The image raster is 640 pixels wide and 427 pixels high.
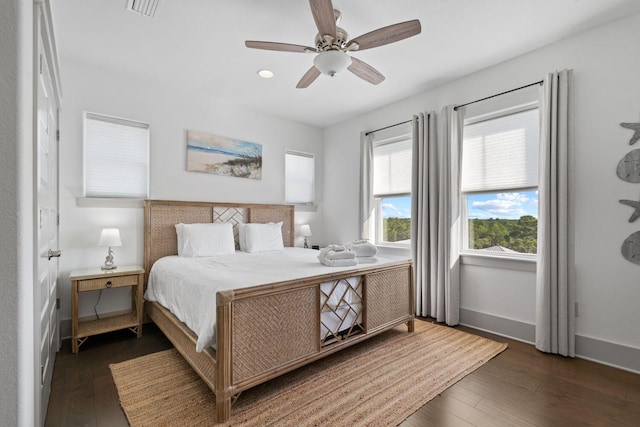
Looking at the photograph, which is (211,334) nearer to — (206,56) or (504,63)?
(206,56)

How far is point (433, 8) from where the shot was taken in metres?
2.27

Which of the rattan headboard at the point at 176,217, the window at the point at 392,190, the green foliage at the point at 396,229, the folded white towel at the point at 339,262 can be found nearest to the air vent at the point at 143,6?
the rattan headboard at the point at 176,217

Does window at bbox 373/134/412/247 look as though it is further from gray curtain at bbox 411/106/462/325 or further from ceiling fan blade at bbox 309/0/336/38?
ceiling fan blade at bbox 309/0/336/38

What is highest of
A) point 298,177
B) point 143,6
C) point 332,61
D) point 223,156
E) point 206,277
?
point 143,6

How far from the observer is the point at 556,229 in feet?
8.56

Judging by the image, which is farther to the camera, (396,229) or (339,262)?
(396,229)

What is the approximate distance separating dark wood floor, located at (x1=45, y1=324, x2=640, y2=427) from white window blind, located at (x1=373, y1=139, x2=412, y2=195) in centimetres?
228

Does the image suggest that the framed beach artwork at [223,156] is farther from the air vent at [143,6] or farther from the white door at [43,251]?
the air vent at [143,6]

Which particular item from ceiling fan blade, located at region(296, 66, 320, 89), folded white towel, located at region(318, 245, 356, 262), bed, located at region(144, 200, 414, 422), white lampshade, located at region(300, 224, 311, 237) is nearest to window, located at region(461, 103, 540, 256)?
bed, located at region(144, 200, 414, 422)

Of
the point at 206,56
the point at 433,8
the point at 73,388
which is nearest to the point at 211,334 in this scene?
the point at 73,388

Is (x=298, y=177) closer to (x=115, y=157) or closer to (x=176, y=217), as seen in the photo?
(x=176, y=217)

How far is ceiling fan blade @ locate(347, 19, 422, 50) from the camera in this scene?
6.45 ft

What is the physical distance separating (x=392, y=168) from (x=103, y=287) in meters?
3.62

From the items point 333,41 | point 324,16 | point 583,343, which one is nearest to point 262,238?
point 333,41
